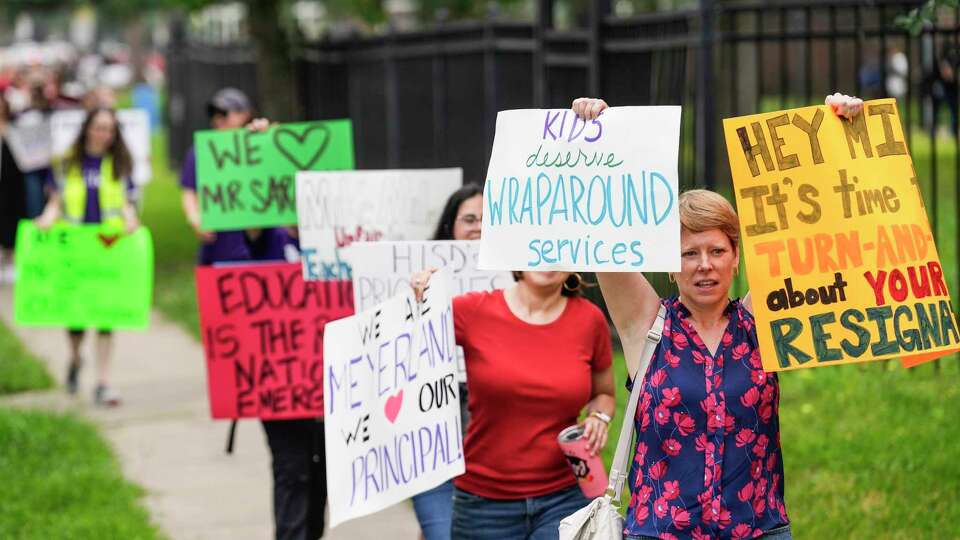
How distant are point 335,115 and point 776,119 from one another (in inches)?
419

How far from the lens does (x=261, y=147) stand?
309 inches

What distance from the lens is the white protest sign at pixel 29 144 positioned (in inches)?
619

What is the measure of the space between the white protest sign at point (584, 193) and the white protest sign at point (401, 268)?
4.54 feet

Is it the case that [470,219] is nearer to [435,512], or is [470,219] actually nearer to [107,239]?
[435,512]

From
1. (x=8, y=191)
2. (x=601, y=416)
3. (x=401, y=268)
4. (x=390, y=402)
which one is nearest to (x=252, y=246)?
(x=401, y=268)

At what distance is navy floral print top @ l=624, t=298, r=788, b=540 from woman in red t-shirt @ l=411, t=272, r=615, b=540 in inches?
28.4

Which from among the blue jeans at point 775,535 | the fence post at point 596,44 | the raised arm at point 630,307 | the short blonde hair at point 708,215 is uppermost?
the fence post at point 596,44

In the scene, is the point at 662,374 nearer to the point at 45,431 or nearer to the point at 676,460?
the point at 676,460

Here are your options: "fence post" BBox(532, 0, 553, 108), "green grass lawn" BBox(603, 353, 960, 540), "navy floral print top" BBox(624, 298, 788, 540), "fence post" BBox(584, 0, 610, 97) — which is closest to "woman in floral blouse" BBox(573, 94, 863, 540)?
"navy floral print top" BBox(624, 298, 788, 540)

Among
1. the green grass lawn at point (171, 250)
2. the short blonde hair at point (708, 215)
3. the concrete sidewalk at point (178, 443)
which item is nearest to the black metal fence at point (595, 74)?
the green grass lawn at point (171, 250)

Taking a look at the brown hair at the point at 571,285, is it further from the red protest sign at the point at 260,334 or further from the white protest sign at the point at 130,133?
the white protest sign at the point at 130,133

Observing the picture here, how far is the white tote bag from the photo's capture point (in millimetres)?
4254

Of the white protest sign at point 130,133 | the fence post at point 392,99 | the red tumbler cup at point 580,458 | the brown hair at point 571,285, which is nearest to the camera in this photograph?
the red tumbler cup at point 580,458

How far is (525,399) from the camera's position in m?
4.98
